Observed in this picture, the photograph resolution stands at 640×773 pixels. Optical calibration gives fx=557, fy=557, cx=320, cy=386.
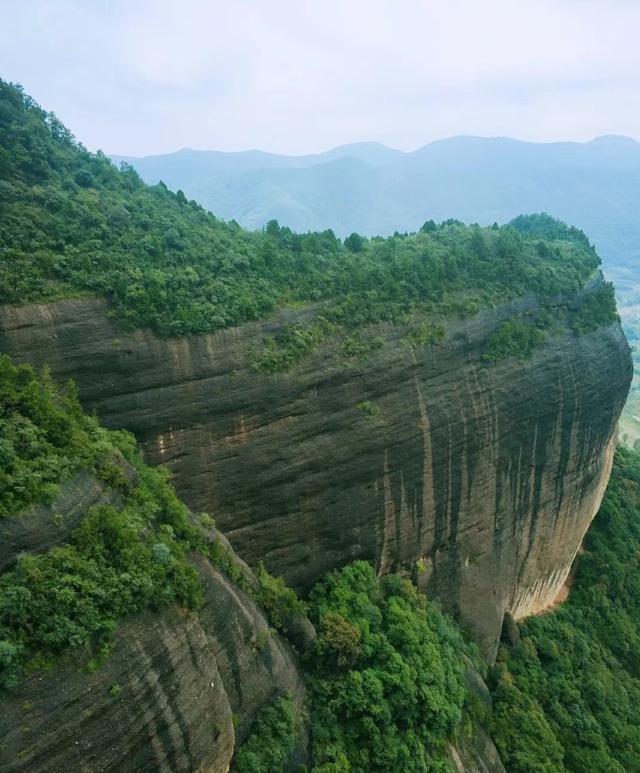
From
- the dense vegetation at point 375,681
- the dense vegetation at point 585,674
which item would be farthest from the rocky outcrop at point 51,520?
the dense vegetation at point 585,674

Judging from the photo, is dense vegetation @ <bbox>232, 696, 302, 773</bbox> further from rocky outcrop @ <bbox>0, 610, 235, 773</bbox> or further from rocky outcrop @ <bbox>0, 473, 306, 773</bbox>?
rocky outcrop @ <bbox>0, 610, 235, 773</bbox>

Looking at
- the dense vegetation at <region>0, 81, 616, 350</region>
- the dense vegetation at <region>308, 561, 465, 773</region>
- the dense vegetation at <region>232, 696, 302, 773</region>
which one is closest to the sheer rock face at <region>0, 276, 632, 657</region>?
the dense vegetation at <region>0, 81, 616, 350</region>

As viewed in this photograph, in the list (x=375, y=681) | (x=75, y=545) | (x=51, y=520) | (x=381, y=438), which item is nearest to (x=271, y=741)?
(x=375, y=681)

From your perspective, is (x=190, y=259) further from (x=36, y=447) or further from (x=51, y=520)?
(x=51, y=520)

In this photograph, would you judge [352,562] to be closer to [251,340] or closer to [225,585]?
[225,585]

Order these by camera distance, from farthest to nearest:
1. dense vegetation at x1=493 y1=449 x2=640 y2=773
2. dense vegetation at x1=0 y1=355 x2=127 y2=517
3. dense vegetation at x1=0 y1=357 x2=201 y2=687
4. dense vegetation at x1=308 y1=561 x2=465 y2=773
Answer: dense vegetation at x1=493 y1=449 x2=640 y2=773 → dense vegetation at x1=308 y1=561 x2=465 y2=773 → dense vegetation at x1=0 y1=355 x2=127 y2=517 → dense vegetation at x1=0 y1=357 x2=201 y2=687

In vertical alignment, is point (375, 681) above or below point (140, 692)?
below
